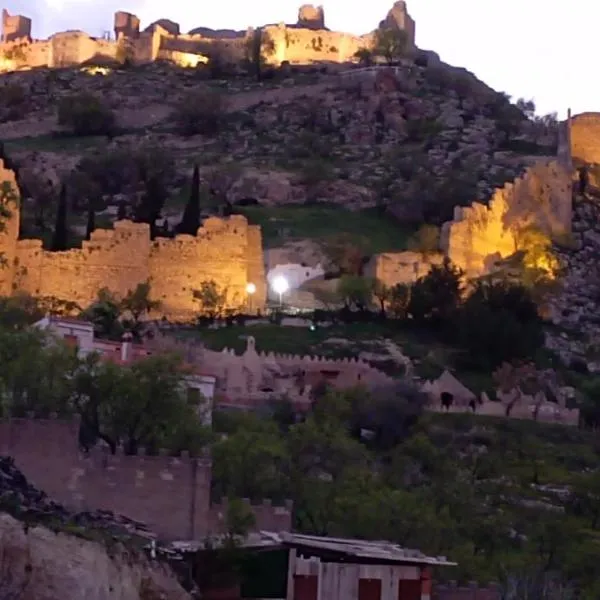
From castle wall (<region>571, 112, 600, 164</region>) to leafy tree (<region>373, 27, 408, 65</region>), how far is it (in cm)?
1881

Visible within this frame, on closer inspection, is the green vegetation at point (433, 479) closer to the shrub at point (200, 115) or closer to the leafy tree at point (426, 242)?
the leafy tree at point (426, 242)

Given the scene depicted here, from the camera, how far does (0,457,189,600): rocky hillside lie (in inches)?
812

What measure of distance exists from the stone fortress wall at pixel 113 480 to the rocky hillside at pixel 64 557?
398cm

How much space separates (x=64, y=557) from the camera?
21.3 meters

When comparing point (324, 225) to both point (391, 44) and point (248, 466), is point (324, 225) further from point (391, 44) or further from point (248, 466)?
point (248, 466)

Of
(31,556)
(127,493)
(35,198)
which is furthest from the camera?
(35,198)

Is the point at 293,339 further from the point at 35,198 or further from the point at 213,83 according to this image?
the point at 213,83

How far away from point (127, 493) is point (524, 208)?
199 ft

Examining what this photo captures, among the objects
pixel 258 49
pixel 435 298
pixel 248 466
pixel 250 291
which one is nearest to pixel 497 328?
pixel 435 298

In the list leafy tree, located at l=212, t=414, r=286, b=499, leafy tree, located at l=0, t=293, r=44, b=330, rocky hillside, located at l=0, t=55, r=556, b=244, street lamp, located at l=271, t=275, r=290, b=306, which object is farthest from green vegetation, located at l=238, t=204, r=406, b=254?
leafy tree, located at l=212, t=414, r=286, b=499

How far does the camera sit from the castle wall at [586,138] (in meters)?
103

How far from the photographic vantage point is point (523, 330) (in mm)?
73188

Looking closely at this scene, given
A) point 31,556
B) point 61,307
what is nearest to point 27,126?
point 61,307

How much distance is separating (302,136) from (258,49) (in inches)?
781
